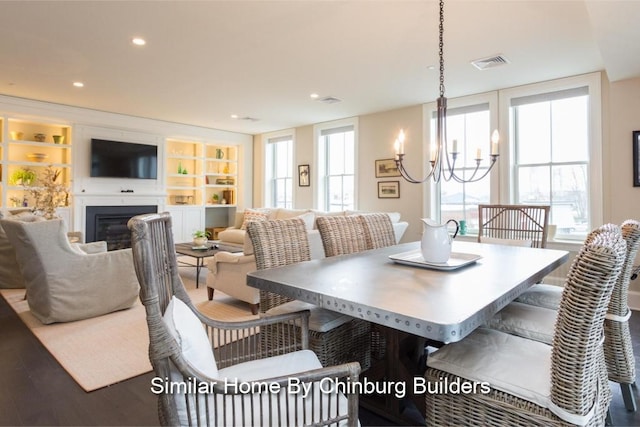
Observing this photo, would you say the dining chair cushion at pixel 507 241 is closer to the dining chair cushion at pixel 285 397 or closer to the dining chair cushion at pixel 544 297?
the dining chair cushion at pixel 544 297

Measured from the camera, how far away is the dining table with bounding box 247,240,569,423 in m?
1.10

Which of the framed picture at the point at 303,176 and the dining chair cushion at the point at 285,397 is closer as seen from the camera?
the dining chair cushion at the point at 285,397

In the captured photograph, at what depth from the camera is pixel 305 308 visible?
194cm

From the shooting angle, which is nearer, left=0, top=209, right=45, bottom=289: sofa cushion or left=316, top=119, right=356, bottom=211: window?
left=0, top=209, right=45, bottom=289: sofa cushion

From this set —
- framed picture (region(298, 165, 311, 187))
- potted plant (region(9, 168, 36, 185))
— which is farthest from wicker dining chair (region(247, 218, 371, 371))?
potted plant (region(9, 168, 36, 185))

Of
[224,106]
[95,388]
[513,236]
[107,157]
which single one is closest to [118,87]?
[224,106]

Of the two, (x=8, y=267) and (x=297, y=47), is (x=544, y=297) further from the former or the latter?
(x=8, y=267)

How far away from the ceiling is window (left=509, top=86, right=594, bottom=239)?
14.4 inches

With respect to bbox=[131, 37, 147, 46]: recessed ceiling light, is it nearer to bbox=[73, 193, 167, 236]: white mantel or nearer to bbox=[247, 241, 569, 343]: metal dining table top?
bbox=[247, 241, 569, 343]: metal dining table top

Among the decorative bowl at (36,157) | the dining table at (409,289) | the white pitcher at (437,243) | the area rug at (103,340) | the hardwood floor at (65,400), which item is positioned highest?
the decorative bowl at (36,157)

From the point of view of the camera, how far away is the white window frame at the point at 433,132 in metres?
4.84

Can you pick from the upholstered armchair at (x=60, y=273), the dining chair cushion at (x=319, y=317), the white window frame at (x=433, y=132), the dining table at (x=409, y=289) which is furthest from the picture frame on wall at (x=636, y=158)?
the upholstered armchair at (x=60, y=273)

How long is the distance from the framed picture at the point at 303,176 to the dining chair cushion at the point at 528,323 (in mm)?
5584

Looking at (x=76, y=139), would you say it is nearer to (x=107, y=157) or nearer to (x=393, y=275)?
(x=107, y=157)
